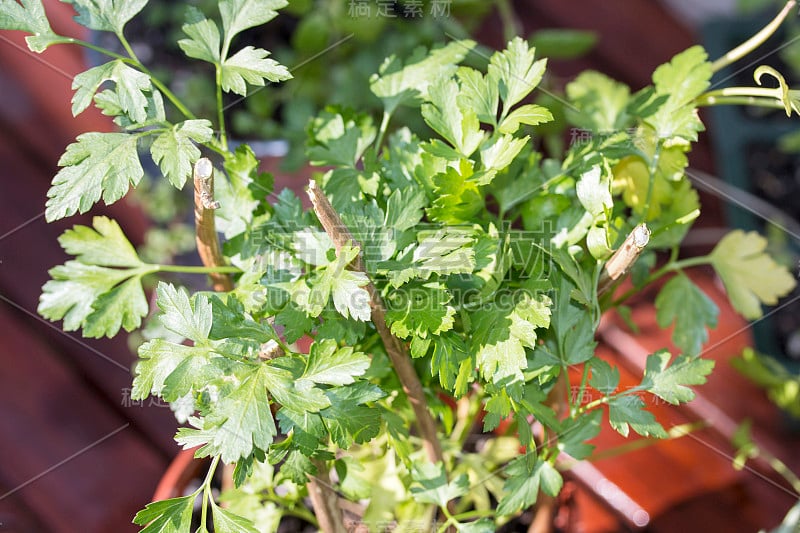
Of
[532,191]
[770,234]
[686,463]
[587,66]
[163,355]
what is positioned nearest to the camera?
[163,355]

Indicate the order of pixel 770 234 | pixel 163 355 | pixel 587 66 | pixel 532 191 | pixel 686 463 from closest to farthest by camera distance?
pixel 163 355 < pixel 532 191 < pixel 686 463 < pixel 770 234 < pixel 587 66

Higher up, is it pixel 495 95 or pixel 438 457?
pixel 495 95

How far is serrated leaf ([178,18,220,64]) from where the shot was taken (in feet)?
1.82

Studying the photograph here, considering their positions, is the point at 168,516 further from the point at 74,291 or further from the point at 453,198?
the point at 453,198

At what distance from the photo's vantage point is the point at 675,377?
0.56 m

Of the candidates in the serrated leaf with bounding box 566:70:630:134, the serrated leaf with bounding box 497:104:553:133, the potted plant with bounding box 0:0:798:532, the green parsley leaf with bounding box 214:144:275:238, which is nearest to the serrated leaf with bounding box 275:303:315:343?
the potted plant with bounding box 0:0:798:532

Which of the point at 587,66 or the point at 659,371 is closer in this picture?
the point at 659,371

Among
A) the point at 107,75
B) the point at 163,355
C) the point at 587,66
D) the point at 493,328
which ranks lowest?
the point at 587,66

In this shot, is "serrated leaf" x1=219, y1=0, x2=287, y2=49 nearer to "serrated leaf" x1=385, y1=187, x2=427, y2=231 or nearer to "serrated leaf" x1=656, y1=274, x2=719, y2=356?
"serrated leaf" x1=385, y1=187, x2=427, y2=231

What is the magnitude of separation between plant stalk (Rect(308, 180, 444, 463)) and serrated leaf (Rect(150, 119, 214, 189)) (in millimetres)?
103

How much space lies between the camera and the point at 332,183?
2.00 feet

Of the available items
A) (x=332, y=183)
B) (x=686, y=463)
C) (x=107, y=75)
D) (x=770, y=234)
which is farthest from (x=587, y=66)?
(x=107, y=75)

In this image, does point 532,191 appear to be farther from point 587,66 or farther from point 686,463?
point 587,66

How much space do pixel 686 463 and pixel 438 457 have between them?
0.51m
